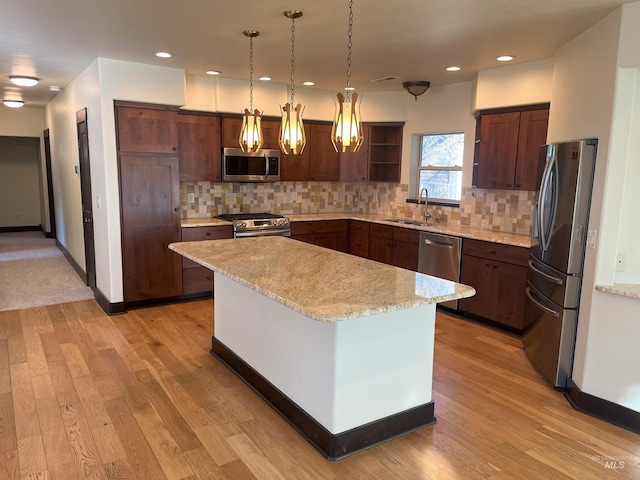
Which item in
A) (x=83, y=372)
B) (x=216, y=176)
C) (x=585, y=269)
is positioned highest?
(x=216, y=176)

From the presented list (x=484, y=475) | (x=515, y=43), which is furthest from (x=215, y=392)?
(x=515, y=43)

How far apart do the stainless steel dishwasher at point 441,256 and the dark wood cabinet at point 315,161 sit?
72.8 inches

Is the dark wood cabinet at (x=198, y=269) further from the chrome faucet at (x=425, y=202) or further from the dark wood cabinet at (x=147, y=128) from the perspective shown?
the chrome faucet at (x=425, y=202)

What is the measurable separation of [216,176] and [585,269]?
4099 millimetres

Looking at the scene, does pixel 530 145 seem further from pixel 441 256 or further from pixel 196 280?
pixel 196 280

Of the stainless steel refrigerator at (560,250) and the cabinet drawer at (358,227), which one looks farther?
the cabinet drawer at (358,227)

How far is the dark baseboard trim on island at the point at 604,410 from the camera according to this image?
9.59 feet

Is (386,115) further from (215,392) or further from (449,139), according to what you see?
(215,392)

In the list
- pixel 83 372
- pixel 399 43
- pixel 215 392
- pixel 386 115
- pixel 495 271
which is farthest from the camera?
pixel 386 115

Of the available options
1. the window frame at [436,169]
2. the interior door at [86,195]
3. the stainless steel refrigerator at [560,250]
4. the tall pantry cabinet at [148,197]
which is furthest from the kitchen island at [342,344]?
the window frame at [436,169]

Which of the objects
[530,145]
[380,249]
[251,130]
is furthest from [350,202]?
[251,130]

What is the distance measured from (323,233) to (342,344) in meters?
3.87

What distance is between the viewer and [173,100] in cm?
502

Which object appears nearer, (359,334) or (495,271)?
(359,334)
